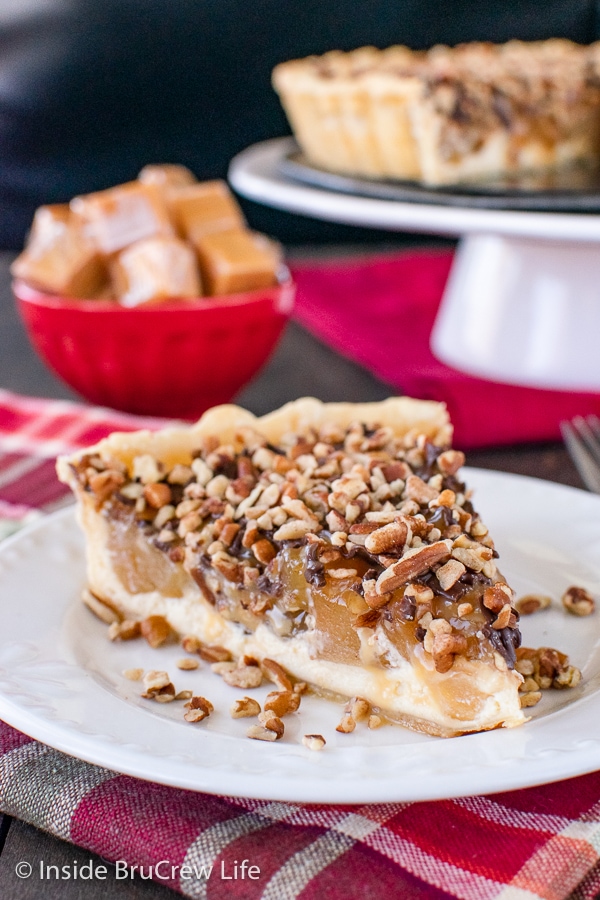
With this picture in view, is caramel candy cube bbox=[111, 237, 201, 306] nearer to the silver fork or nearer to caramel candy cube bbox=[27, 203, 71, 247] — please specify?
caramel candy cube bbox=[27, 203, 71, 247]

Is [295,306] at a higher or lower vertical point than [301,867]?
lower

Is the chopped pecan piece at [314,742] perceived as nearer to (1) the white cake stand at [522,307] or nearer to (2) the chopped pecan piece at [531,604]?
(2) the chopped pecan piece at [531,604]

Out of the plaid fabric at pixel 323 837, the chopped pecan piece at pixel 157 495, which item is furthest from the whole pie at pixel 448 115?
the plaid fabric at pixel 323 837

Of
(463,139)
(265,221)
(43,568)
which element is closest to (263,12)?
(265,221)

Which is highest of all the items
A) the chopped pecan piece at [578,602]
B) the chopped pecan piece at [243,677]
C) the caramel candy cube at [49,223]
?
the caramel candy cube at [49,223]

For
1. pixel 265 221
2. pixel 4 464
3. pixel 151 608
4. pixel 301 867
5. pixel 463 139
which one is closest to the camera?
pixel 301 867

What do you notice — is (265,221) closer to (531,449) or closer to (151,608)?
(531,449)

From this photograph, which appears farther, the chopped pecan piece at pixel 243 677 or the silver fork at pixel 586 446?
the silver fork at pixel 586 446
